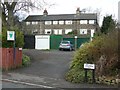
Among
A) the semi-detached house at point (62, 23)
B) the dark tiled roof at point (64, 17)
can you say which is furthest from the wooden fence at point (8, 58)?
the dark tiled roof at point (64, 17)

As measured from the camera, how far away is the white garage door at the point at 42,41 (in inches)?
1885

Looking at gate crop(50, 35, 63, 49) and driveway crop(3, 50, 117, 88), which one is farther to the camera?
gate crop(50, 35, 63, 49)

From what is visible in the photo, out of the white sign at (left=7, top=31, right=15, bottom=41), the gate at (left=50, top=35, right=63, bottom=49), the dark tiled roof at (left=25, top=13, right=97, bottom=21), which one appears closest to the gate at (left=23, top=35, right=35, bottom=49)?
the gate at (left=50, top=35, right=63, bottom=49)

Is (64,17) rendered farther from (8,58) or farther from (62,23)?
(8,58)

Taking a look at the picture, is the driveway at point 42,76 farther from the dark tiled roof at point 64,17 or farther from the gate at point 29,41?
the dark tiled roof at point 64,17

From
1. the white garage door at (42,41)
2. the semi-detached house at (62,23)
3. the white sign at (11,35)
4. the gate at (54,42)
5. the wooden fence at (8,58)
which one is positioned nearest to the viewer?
the wooden fence at (8,58)

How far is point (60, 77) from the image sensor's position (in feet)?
48.0

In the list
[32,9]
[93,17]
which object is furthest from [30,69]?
[93,17]

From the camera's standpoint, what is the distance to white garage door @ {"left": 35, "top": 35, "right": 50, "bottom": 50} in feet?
157

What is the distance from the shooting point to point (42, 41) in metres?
48.2

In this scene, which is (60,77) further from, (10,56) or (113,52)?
(10,56)

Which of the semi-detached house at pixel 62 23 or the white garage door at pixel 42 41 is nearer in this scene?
the white garage door at pixel 42 41

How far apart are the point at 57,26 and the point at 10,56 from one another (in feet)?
190

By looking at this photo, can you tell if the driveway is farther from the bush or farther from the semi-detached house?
the semi-detached house
